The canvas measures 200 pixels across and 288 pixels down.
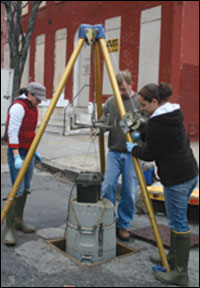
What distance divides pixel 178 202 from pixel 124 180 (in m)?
1.24

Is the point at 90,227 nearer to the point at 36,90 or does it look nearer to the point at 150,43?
the point at 36,90

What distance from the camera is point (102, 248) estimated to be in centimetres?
388

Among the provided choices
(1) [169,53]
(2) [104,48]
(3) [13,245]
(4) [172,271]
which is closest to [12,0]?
(1) [169,53]

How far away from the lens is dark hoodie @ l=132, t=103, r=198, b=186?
327cm

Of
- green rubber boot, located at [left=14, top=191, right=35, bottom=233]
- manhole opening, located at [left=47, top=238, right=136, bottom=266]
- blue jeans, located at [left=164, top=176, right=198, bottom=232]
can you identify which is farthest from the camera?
green rubber boot, located at [left=14, top=191, right=35, bottom=233]

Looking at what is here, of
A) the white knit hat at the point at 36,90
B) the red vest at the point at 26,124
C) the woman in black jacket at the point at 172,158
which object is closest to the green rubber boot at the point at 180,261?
the woman in black jacket at the point at 172,158

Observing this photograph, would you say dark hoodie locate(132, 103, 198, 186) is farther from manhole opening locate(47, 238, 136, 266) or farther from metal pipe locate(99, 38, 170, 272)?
manhole opening locate(47, 238, 136, 266)

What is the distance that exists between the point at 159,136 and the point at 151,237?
5.80ft

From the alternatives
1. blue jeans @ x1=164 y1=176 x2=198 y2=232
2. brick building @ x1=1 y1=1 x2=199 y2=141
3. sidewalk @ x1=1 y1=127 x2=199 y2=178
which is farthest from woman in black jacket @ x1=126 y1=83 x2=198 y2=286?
brick building @ x1=1 y1=1 x2=199 y2=141

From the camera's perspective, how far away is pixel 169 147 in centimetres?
334

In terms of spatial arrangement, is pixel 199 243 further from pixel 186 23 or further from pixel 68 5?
pixel 68 5

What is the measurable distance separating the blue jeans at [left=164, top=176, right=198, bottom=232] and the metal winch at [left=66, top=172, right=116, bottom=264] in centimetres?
74

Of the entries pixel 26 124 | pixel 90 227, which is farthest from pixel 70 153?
pixel 90 227

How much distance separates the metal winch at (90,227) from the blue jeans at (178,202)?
0.74 meters
